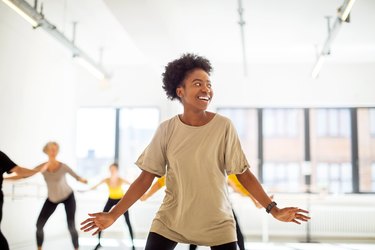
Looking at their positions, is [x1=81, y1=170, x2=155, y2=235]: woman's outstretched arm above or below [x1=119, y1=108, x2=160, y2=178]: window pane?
below

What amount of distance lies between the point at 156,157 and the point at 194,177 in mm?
192

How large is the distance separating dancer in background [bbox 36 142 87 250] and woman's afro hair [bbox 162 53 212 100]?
3.61 m

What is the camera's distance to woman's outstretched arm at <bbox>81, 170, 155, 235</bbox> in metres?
1.67

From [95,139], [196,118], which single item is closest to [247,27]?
[95,139]

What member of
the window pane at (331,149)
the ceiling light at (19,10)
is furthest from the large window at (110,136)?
the ceiling light at (19,10)

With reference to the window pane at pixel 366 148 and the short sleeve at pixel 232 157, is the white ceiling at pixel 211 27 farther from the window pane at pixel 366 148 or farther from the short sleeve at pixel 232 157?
the short sleeve at pixel 232 157

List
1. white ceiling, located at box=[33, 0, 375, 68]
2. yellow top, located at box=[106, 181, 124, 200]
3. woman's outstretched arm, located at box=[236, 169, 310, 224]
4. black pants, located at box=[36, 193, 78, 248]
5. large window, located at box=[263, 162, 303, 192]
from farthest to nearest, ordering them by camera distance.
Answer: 1. large window, located at box=[263, 162, 303, 192]
2. yellow top, located at box=[106, 181, 124, 200]
3. white ceiling, located at box=[33, 0, 375, 68]
4. black pants, located at box=[36, 193, 78, 248]
5. woman's outstretched arm, located at box=[236, 169, 310, 224]

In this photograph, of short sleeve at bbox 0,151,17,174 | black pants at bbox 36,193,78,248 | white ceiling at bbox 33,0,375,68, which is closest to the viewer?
short sleeve at bbox 0,151,17,174

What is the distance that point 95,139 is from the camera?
8.88 metres

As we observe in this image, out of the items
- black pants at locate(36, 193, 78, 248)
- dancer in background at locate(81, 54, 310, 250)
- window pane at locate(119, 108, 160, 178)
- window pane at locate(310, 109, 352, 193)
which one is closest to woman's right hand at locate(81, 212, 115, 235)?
dancer in background at locate(81, 54, 310, 250)

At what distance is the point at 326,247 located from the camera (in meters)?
6.92

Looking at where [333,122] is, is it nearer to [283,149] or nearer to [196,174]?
[283,149]

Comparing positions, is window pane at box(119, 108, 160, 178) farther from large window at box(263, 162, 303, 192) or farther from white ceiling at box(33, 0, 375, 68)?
large window at box(263, 162, 303, 192)

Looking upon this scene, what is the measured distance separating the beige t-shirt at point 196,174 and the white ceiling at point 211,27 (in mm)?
3120
